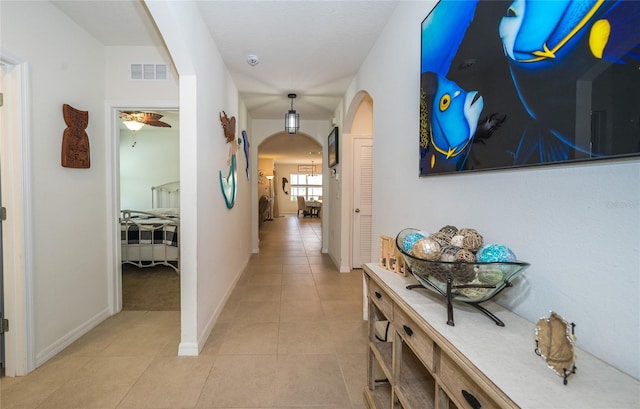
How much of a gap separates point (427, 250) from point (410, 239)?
19 cm

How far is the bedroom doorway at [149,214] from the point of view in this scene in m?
3.28

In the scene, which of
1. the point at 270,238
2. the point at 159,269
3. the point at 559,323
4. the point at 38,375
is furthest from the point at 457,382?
the point at 270,238

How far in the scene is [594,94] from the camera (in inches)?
27.2

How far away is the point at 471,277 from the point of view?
0.89 metres

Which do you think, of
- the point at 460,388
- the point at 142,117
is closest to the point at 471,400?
the point at 460,388

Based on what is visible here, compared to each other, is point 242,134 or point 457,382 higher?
point 242,134

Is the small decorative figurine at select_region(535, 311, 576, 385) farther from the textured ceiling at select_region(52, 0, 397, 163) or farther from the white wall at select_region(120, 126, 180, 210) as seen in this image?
the white wall at select_region(120, 126, 180, 210)

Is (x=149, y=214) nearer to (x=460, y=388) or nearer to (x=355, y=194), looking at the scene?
(x=355, y=194)

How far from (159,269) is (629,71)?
497cm

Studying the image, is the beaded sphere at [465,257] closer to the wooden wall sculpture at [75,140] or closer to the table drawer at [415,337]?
the table drawer at [415,337]

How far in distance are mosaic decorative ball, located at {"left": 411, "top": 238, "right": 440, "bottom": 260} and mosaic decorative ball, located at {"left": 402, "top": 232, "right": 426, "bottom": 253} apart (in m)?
0.11

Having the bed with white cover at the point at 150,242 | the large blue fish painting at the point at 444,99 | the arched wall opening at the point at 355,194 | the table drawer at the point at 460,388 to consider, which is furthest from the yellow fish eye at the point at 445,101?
the bed with white cover at the point at 150,242

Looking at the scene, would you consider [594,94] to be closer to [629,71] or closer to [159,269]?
[629,71]

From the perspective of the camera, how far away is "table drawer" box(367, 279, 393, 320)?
50.3 inches
